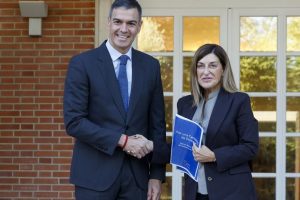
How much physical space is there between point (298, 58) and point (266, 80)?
371mm

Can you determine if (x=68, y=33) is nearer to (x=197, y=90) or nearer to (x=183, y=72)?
(x=183, y=72)

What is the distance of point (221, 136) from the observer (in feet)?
11.5

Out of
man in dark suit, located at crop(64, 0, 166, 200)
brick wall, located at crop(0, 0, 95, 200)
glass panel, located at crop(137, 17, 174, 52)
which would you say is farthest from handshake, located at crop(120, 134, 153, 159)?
glass panel, located at crop(137, 17, 174, 52)

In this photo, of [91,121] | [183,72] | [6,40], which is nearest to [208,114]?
[91,121]

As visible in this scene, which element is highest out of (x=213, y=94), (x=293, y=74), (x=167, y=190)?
(x=293, y=74)

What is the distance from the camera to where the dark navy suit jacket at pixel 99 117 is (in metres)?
3.43

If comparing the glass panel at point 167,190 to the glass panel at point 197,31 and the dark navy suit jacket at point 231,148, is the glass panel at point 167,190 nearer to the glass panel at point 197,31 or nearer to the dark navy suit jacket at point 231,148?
the glass panel at point 197,31

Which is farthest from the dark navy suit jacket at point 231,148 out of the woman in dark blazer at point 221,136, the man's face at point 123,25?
the man's face at point 123,25

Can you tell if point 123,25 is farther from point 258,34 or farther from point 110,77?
point 258,34

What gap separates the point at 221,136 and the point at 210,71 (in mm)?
369

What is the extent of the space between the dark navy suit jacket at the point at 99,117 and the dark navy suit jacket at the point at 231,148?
0.40 meters

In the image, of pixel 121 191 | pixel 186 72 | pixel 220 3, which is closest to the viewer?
pixel 121 191

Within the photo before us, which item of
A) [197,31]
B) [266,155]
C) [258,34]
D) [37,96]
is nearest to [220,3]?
[197,31]

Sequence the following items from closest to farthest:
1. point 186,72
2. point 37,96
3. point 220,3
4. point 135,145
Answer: point 135,145
point 37,96
point 220,3
point 186,72
